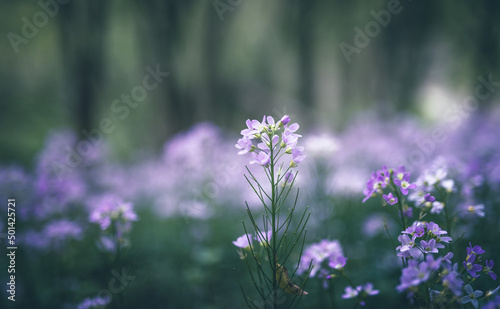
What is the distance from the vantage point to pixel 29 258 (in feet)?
11.8

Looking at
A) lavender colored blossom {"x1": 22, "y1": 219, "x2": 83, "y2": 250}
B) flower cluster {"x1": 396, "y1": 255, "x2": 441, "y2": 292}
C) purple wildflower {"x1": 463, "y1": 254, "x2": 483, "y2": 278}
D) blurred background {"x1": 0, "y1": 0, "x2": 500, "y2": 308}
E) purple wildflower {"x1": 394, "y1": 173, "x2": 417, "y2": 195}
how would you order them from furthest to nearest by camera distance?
blurred background {"x1": 0, "y1": 0, "x2": 500, "y2": 308}, lavender colored blossom {"x1": 22, "y1": 219, "x2": 83, "y2": 250}, purple wildflower {"x1": 394, "y1": 173, "x2": 417, "y2": 195}, purple wildflower {"x1": 463, "y1": 254, "x2": 483, "y2": 278}, flower cluster {"x1": 396, "y1": 255, "x2": 441, "y2": 292}

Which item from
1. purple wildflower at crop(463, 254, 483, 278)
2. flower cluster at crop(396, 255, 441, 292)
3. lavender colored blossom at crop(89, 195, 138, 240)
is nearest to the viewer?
flower cluster at crop(396, 255, 441, 292)

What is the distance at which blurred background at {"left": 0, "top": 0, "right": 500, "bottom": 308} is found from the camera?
10.7ft

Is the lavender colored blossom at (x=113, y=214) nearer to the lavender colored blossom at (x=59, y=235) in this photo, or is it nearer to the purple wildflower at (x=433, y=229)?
the lavender colored blossom at (x=59, y=235)

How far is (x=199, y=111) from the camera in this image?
1039 centimetres

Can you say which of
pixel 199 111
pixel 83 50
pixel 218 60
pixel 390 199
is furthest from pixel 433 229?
pixel 218 60

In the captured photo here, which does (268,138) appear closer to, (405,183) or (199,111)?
(405,183)

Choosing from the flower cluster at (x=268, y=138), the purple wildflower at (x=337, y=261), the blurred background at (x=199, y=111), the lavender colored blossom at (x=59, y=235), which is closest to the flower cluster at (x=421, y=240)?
the purple wildflower at (x=337, y=261)

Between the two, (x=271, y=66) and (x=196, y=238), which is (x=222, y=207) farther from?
A: (x=271, y=66)

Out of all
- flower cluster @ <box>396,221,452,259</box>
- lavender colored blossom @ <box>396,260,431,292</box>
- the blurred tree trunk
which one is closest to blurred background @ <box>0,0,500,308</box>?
the blurred tree trunk

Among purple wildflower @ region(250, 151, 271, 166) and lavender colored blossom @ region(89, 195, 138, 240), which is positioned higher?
lavender colored blossom @ region(89, 195, 138, 240)

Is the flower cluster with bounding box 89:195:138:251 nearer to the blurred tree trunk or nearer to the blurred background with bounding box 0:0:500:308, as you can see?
the blurred background with bounding box 0:0:500:308

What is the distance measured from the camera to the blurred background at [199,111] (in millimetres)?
3273

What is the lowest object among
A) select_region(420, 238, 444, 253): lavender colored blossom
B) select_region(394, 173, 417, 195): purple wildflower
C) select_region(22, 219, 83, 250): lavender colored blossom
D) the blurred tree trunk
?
select_region(420, 238, 444, 253): lavender colored blossom
